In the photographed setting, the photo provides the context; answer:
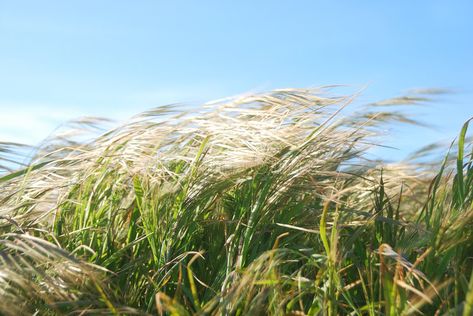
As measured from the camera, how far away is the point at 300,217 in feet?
7.07

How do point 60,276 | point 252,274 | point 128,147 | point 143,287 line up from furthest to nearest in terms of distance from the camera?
1. point 128,147
2. point 143,287
3. point 60,276
4. point 252,274

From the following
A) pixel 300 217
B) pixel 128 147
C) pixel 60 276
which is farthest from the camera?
pixel 128 147

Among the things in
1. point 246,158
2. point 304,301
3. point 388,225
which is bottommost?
point 304,301

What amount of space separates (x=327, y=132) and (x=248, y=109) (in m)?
0.33

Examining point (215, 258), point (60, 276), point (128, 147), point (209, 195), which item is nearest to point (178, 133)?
point (128, 147)

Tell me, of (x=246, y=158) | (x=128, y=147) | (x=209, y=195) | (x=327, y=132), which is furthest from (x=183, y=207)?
(x=327, y=132)

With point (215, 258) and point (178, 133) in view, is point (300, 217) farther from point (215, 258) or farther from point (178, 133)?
point (178, 133)

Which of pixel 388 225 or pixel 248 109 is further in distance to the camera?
pixel 248 109

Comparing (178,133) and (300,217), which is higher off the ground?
(178,133)

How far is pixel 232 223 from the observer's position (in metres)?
2.07

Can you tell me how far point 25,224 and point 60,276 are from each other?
515mm

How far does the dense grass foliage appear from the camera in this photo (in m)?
1.70

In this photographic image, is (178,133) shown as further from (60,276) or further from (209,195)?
(60,276)

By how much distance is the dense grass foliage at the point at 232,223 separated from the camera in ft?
5.59
